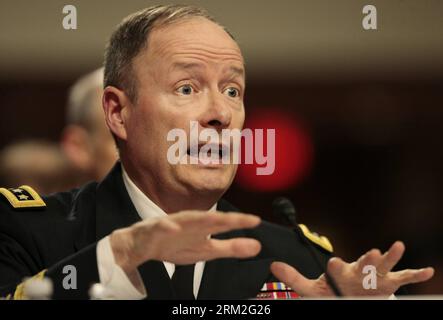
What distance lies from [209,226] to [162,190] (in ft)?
1.65

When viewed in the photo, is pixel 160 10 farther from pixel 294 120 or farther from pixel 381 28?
pixel 381 28

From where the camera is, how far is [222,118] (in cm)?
199

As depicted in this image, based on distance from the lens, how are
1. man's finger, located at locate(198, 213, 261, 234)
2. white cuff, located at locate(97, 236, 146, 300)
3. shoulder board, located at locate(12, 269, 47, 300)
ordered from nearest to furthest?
man's finger, located at locate(198, 213, 261, 234) → white cuff, located at locate(97, 236, 146, 300) → shoulder board, located at locate(12, 269, 47, 300)

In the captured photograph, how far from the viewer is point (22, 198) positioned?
201 cm

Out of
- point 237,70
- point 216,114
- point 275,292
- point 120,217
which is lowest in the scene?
point 275,292

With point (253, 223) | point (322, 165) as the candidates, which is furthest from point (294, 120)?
point (253, 223)

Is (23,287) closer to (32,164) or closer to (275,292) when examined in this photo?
(32,164)

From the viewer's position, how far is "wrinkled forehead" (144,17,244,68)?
1995mm

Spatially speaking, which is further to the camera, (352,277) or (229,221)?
(352,277)

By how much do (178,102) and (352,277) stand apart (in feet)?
2.07

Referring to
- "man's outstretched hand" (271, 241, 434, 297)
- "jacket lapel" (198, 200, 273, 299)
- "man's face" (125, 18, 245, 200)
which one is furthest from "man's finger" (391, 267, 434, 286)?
"man's face" (125, 18, 245, 200)

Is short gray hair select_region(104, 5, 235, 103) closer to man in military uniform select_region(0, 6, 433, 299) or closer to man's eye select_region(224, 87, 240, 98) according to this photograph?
man in military uniform select_region(0, 6, 433, 299)

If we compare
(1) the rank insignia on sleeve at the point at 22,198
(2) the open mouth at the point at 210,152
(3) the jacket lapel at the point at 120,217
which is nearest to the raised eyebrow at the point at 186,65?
(2) the open mouth at the point at 210,152

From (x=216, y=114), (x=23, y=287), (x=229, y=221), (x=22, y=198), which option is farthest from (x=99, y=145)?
(x=229, y=221)
